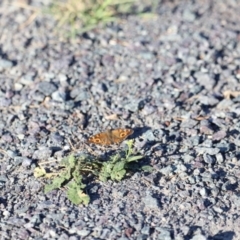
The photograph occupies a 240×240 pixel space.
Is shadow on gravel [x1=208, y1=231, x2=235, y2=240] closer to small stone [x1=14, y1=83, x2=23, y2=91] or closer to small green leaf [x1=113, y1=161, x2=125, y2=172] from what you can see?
small green leaf [x1=113, y1=161, x2=125, y2=172]

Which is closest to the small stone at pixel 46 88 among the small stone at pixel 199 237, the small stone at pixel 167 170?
the small stone at pixel 167 170

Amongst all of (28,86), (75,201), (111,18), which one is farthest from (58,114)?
(111,18)

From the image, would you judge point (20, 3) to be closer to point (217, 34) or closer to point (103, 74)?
point (103, 74)

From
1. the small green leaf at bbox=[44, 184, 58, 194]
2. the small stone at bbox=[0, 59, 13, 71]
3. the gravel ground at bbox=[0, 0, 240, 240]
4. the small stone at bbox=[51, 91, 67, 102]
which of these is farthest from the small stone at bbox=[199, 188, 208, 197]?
the small stone at bbox=[0, 59, 13, 71]

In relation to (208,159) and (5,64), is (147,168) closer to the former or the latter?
(208,159)

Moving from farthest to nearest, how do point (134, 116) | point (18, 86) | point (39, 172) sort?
point (18, 86) → point (134, 116) → point (39, 172)

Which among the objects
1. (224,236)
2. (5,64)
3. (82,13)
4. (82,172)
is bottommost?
(224,236)

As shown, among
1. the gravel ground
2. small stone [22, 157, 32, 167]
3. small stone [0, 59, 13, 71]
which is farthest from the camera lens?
small stone [0, 59, 13, 71]

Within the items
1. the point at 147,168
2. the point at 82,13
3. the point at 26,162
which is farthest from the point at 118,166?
the point at 82,13
